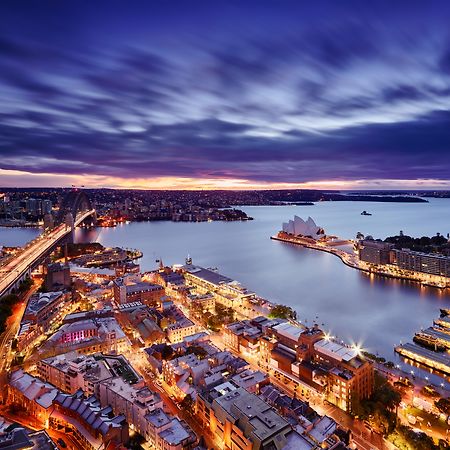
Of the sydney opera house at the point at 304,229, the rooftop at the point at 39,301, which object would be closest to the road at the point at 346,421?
the rooftop at the point at 39,301

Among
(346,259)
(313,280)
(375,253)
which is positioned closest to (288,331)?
(313,280)

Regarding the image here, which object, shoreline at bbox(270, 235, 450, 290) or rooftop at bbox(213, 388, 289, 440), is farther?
shoreline at bbox(270, 235, 450, 290)

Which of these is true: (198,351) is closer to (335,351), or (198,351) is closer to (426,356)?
(335,351)

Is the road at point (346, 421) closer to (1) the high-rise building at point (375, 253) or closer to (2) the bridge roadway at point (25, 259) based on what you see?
(2) the bridge roadway at point (25, 259)

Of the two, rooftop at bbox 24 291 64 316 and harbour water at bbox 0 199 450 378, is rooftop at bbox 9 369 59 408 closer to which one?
rooftop at bbox 24 291 64 316

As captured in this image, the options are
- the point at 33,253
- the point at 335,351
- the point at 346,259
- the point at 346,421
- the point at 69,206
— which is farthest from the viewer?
the point at 69,206

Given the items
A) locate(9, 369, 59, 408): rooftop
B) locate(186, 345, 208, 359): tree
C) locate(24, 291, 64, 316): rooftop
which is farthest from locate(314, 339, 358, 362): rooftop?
locate(24, 291, 64, 316): rooftop
